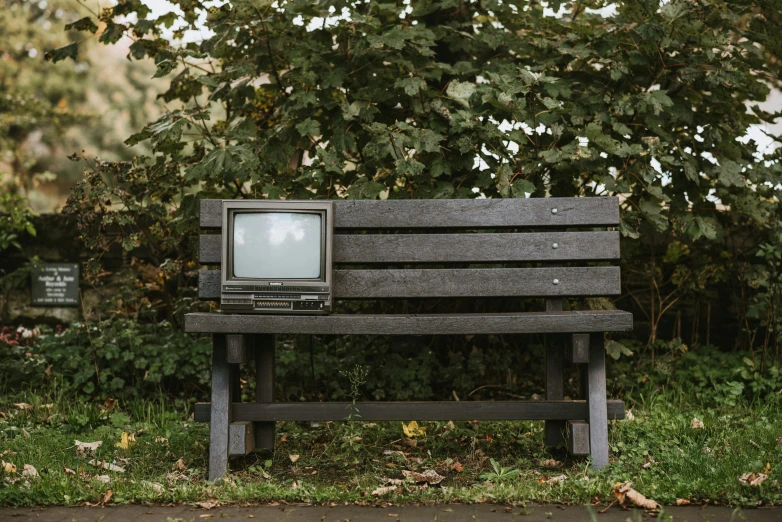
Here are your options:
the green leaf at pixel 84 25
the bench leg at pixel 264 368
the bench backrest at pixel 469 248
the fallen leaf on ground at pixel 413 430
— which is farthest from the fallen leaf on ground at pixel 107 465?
the green leaf at pixel 84 25

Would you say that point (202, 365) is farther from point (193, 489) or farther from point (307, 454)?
point (193, 489)

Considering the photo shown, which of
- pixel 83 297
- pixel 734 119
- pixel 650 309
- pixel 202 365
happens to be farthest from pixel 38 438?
pixel 734 119

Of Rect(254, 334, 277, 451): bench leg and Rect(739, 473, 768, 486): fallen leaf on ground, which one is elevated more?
Rect(254, 334, 277, 451): bench leg

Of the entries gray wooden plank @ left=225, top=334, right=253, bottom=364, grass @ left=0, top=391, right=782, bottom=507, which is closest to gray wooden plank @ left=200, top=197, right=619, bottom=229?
gray wooden plank @ left=225, top=334, right=253, bottom=364

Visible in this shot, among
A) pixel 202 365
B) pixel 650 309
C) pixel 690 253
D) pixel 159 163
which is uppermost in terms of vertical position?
pixel 159 163

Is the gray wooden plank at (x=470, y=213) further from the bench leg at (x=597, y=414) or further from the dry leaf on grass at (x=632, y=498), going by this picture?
the dry leaf on grass at (x=632, y=498)

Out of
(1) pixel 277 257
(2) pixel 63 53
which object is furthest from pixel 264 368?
(2) pixel 63 53

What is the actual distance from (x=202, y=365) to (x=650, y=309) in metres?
3.18

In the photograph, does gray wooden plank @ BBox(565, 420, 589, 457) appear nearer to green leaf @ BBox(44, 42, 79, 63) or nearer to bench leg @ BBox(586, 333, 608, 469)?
bench leg @ BBox(586, 333, 608, 469)

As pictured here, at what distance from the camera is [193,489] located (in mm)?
3098

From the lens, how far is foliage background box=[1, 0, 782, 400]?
14.4 feet

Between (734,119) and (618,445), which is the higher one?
(734,119)

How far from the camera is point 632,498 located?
2865 mm

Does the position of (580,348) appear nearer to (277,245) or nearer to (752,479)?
(752,479)
